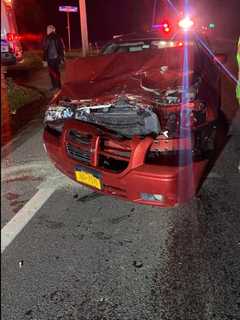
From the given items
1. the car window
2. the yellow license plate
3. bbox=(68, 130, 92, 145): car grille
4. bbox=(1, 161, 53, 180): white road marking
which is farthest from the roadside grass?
the yellow license plate

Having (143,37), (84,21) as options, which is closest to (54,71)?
(84,21)

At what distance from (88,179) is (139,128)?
74 centimetres

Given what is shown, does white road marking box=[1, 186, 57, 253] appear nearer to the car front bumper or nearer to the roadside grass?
the car front bumper

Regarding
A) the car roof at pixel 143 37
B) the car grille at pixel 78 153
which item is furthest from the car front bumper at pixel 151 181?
the car roof at pixel 143 37

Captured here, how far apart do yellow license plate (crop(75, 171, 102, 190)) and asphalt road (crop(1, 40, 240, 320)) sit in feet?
1.15

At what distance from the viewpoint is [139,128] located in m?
4.34

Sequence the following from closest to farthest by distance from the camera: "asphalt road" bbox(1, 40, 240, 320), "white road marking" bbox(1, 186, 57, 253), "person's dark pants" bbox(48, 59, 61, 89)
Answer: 1. "asphalt road" bbox(1, 40, 240, 320)
2. "white road marking" bbox(1, 186, 57, 253)
3. "person's dark pants" bbox(48, 59, 61, 89)

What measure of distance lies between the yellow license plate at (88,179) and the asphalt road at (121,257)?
35 cm

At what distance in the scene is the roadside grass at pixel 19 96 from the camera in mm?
9953

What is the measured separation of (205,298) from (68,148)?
2.03 metres

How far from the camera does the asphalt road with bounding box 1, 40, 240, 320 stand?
9.60ft

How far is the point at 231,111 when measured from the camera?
7750mm

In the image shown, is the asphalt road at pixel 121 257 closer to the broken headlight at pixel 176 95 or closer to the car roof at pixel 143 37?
the broken headlight at pixel 176 95

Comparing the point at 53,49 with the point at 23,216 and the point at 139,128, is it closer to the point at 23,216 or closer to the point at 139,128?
the point at 139,128
